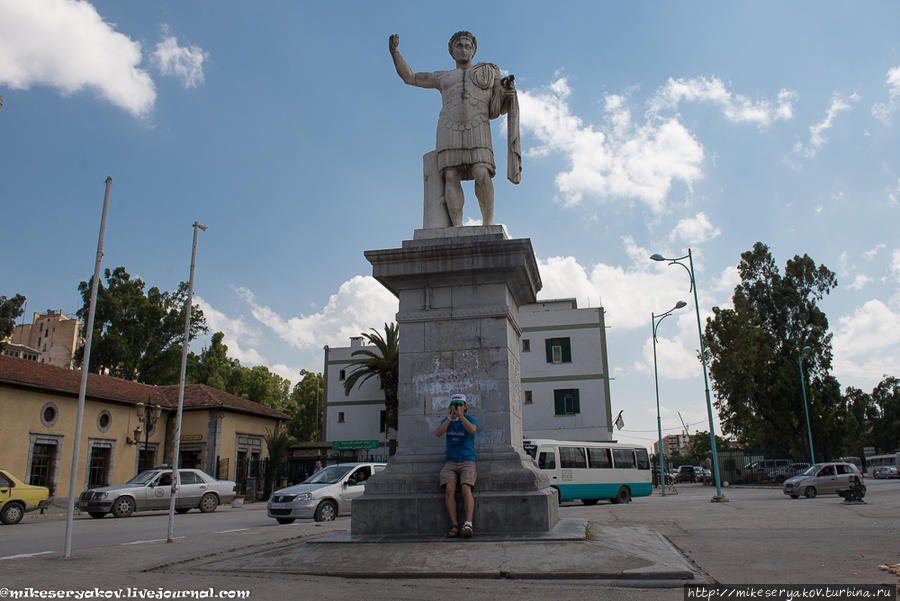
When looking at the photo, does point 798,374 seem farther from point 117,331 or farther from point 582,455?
point 117,331

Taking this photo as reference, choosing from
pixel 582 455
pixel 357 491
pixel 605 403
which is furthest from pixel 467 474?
pixel 605 403

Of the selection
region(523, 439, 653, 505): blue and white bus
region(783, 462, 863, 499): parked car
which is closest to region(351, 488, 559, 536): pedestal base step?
region(523, 439, 653, 505): blue and white bus

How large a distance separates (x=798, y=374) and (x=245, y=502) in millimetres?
32382

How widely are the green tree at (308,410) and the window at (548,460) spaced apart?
44.7m

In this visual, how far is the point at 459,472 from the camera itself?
6855mm

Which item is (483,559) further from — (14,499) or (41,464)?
(41,464)

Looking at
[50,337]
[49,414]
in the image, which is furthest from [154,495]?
[50,337]

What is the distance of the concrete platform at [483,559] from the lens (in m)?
5.34

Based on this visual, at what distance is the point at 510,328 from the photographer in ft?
26.4

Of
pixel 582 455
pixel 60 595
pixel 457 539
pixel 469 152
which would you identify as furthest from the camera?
pixel 582 455

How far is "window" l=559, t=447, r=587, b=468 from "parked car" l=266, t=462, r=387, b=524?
7551 mm

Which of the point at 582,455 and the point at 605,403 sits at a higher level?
the point at 605,403

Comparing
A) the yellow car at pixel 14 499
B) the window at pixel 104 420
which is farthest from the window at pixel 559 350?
the yellow car at pixel 14 499

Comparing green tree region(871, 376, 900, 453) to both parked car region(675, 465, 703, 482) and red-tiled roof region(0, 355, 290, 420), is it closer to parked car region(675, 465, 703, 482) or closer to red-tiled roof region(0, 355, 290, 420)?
parked car region(675, 465, 703, 482)
